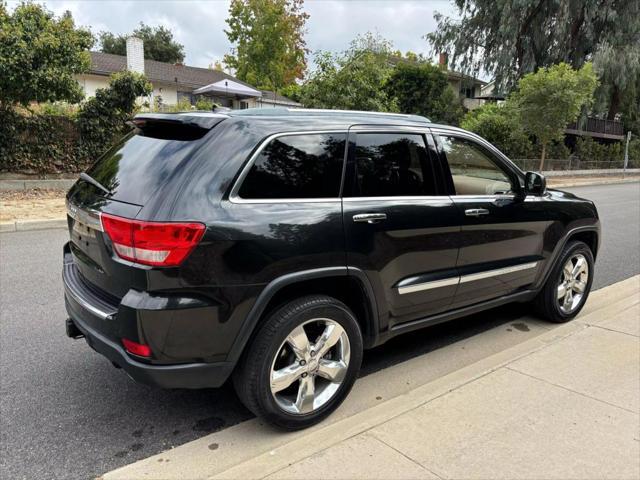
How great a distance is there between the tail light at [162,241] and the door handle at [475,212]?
2043 mm

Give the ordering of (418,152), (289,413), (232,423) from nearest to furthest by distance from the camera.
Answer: (289,413)
(232,423)
(418,152)

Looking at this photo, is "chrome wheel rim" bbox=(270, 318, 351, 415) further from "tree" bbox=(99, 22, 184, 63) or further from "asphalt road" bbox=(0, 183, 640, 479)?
"tree" bbox=(99, 22, 184, 63)

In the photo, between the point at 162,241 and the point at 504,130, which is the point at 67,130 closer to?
the point at 162,241

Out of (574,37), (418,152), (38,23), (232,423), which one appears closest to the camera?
(232,423)

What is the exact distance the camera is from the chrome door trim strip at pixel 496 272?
3777 mm

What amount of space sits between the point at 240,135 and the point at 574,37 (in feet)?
111

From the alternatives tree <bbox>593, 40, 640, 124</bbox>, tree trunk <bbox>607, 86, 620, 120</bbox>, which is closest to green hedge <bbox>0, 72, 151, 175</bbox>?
tree <bbox>593, 40, 640, 124</bbox>

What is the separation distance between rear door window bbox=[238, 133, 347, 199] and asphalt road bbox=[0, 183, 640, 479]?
1.46 meters

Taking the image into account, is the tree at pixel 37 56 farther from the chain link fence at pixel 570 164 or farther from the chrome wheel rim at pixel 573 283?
the chain link fence at pixel 570 164

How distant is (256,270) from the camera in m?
2.60

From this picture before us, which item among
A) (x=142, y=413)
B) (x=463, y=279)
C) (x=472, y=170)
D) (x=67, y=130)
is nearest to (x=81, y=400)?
(x=142, y=413)

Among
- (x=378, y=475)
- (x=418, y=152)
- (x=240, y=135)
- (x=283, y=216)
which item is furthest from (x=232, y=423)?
(x=418, y=152)

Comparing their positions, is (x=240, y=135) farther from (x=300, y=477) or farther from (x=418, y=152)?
(x=300, y=477)

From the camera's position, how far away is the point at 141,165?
9.30 feet
